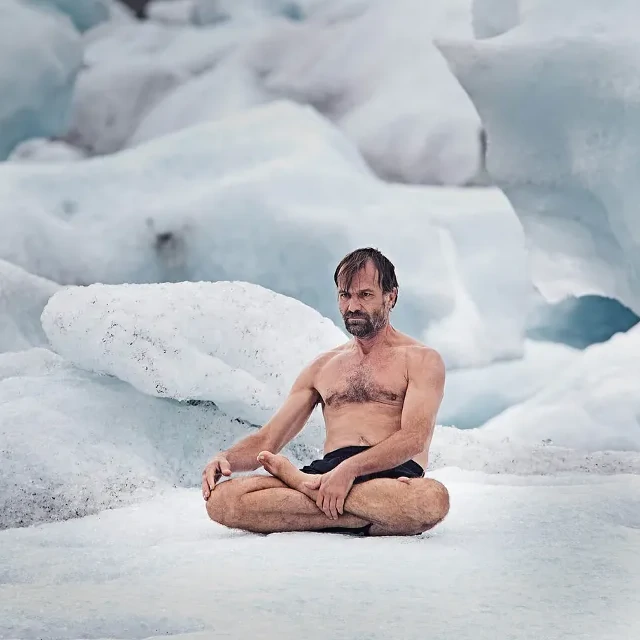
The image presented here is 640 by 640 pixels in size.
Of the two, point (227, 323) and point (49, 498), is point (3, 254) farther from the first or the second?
point (49, 498)

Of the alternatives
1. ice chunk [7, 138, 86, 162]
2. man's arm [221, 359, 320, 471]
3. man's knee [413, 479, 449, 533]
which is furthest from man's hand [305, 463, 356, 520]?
ice chunk [7, 138, 86, 162]

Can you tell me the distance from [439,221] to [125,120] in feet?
5.77

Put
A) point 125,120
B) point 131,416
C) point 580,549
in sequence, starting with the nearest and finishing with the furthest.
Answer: point 580,549, point 131,416, point 125,120

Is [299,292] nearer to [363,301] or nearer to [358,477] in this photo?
[363,301]

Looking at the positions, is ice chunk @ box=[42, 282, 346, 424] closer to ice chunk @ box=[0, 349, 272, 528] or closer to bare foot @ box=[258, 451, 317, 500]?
ice chunk @ box=[0, 349, 272, 528]

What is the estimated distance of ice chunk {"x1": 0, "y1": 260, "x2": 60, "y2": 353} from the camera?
348 cm

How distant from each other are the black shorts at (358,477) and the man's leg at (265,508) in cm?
3

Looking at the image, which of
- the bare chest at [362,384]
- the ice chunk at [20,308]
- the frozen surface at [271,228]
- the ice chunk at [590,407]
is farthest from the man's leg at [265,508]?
the frozen surface at [271,228]

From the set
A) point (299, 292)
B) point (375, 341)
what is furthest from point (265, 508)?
point (299, 292)

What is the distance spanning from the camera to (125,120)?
4.93 metres

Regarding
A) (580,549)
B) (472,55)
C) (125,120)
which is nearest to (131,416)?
(580,549)

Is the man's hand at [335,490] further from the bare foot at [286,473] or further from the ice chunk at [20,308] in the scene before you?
the ice chunk at [20,308]

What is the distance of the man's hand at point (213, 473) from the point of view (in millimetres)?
1689

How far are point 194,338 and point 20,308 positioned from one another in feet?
4.51
